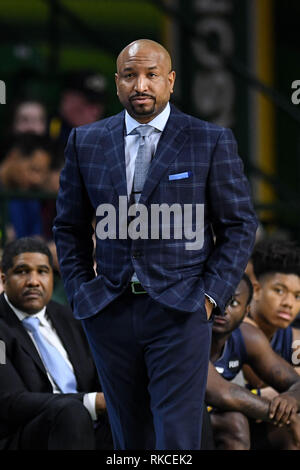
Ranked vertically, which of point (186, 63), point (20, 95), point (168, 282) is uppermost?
point (186, 63)

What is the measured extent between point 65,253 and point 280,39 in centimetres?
786

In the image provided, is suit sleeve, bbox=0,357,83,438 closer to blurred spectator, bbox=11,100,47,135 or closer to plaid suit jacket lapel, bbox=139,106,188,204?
plaid suit jacket lapel, bbox=139,106,188,204

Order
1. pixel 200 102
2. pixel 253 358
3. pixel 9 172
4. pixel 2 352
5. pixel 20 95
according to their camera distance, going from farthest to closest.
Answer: pixel 200 102
pixel 20 95
pixel 9 172
pixel 253 358
pixel 2 352

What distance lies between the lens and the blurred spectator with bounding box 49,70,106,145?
277 inches

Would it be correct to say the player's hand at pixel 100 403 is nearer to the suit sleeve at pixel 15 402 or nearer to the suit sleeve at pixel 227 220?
the suit sleeve at pixel 15 402

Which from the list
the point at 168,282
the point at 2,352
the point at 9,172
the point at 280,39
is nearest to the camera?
the point at 168,282

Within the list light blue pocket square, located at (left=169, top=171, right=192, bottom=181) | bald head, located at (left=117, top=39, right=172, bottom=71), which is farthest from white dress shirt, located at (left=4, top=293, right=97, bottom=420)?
bald head, located at (left=117, top=39, right=172, bottom=71)

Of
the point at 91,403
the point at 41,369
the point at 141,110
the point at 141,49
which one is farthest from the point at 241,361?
the point at 141,49

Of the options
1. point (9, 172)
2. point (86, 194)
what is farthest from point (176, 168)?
point (9, 172)

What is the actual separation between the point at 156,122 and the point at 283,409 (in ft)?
4.73

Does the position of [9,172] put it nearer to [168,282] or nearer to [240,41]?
[168,282]

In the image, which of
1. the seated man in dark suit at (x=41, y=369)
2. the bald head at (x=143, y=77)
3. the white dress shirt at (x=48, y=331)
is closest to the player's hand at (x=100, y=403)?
the seated man in dark suit at (x=41, y=369)

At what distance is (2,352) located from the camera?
4227mm

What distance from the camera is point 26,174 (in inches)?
245
